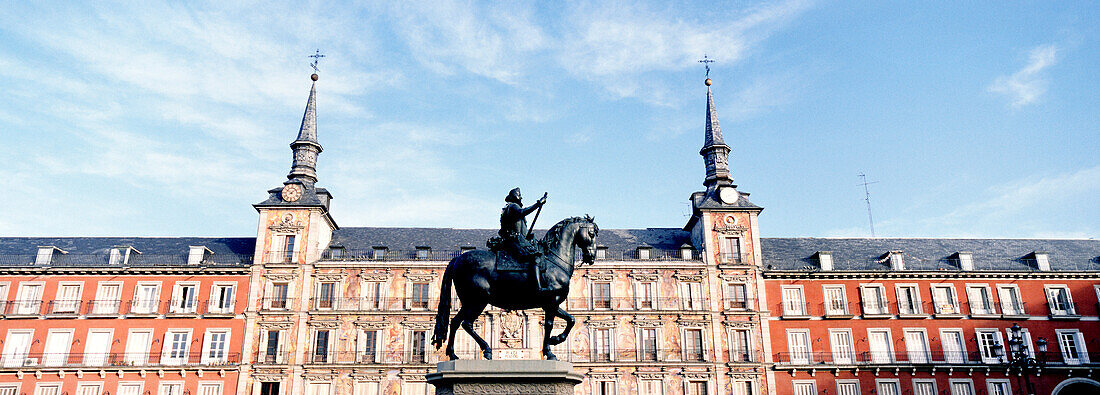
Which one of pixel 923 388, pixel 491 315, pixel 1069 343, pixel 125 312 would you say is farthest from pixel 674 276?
pixel 125 312

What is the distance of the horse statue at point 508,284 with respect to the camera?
1359 centimetres

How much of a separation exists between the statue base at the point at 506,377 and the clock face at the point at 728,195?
3637cm

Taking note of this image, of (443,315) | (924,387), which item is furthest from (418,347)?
(443,315)

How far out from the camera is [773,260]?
4712 centimetres

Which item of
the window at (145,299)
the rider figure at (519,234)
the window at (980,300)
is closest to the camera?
the rider figure at (519,234)

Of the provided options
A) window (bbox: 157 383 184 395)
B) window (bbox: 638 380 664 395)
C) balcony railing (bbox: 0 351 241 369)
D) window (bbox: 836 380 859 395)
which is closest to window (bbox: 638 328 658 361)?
window (bbox: 638 380 664 395)

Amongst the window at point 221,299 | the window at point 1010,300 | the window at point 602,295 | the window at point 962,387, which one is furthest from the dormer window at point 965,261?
the window at point 221,299

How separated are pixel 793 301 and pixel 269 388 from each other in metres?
30.0

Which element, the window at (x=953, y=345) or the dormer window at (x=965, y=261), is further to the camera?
the dormer window at (x=965, y=261)

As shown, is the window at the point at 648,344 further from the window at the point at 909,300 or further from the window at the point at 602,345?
the window at the point at 909,300

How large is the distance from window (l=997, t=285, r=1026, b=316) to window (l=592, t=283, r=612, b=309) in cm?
2278

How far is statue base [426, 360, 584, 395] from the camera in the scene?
12508 millimetres

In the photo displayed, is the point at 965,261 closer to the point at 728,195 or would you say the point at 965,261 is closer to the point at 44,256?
the point at 728,195

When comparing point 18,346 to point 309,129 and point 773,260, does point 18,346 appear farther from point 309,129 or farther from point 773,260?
point 773,260
